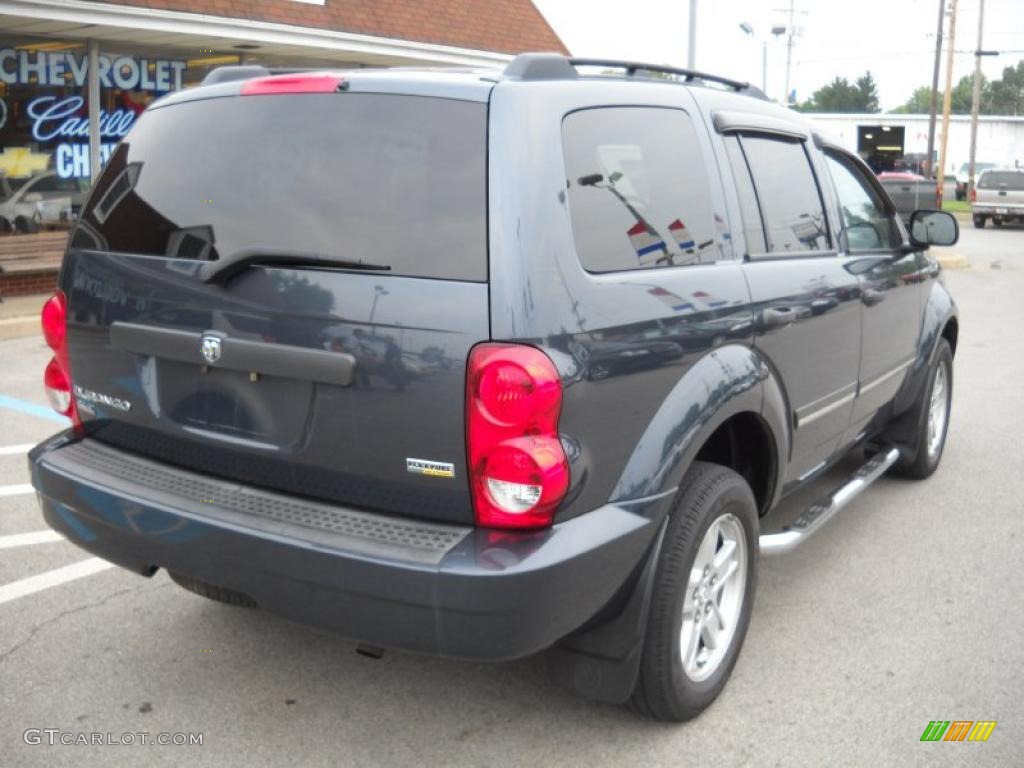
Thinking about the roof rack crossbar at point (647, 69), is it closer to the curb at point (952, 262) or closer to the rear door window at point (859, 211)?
the rear door window at point (859, 211)

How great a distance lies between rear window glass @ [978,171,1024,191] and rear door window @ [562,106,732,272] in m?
31.2

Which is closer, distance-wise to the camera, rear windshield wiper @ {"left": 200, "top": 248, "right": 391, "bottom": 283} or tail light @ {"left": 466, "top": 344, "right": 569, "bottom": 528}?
tail light @ {"left": 466, "top": 344, "right": 569, "bottom": 528}

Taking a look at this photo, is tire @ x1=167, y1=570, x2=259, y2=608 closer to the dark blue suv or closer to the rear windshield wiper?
the dark blue suv

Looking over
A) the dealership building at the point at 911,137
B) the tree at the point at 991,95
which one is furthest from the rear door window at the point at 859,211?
the tree at the point at 991,95

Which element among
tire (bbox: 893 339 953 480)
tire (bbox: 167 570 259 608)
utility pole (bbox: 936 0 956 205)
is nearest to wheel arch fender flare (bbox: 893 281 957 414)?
tire (bbox: 893 339 953 480)

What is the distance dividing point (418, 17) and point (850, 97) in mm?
131877

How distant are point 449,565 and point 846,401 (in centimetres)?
248

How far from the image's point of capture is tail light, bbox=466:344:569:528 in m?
2.66

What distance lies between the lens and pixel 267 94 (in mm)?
3121

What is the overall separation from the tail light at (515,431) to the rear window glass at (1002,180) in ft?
106

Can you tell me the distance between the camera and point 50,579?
14.5ft

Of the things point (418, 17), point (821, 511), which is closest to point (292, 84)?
point (821, 511)

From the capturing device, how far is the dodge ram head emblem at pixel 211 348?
298 centimetres

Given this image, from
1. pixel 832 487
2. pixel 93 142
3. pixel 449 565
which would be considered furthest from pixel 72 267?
pixel 93 142
